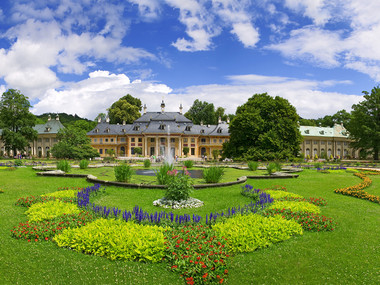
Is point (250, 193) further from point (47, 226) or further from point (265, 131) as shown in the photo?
point (265, 131)

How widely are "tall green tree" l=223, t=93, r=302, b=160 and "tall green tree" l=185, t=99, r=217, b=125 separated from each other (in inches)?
1359

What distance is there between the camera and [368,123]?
1610 inches

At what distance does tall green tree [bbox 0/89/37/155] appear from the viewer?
143 feet

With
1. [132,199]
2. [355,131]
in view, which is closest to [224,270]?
[132,199]

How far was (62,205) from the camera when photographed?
8.44 meters

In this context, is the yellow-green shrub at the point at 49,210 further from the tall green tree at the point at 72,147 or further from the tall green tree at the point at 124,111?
the tall green tree at the point at 124,111

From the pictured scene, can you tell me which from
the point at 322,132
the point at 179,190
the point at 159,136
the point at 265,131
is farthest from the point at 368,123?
the point at 179,190

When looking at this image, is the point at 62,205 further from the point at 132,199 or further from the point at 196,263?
the point at 196,263

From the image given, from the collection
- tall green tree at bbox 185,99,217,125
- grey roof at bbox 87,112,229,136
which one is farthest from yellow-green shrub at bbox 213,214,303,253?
tall green tree at bbox 185,99,217,125

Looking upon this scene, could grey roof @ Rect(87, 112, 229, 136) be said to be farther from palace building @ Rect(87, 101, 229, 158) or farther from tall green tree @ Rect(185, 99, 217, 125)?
tall green tree @ Rect(185, 99, 217, 125)

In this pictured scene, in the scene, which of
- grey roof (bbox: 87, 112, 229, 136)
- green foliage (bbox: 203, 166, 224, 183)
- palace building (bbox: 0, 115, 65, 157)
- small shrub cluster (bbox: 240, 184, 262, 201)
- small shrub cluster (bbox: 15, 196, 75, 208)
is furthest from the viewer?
palace building (bbox: 0, 115, 65, 157)

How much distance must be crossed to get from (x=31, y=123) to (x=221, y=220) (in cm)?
4862

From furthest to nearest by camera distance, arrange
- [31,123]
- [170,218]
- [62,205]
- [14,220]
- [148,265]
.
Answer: [31,123]
[62,205]
[14,220]
[170,218]
[148,265]

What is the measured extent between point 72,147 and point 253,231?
1324 inches
